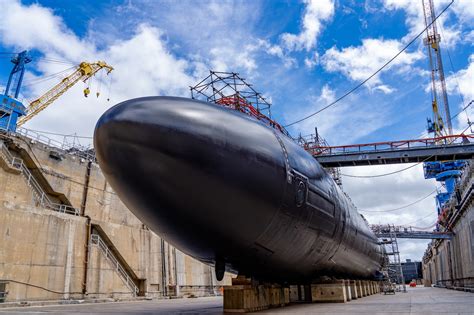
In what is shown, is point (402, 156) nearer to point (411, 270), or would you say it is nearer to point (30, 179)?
point (30, 179)

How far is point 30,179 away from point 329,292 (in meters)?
17.6

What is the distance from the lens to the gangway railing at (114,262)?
2173 cm

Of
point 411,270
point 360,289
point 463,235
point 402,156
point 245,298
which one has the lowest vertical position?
point 411,270

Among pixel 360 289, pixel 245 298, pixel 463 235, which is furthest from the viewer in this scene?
pixel 463 235

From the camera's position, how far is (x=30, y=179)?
2028 cm

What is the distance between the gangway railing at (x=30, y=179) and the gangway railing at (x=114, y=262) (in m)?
2.32

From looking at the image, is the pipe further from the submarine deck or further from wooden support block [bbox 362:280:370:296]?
wooden support block [bbox 362:280:370:296]

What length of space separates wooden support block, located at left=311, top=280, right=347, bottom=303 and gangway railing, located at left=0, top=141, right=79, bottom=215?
15527mm

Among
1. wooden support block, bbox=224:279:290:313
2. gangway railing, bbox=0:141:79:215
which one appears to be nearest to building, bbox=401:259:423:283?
gangway railing, bbox=0:141:79:215

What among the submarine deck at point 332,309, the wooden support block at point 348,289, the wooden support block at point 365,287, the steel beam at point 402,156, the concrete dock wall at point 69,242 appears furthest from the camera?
the steel beam at point 402,156

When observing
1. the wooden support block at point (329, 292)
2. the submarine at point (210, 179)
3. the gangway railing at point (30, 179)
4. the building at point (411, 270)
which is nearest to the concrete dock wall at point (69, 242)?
the gangway railing at point (30, 179)

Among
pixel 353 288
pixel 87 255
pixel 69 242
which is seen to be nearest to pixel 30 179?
pixel 69 242

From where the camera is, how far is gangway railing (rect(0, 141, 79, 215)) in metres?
18.9

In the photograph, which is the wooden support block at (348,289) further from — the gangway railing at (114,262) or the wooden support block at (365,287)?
the gangway railing at (114,262)
